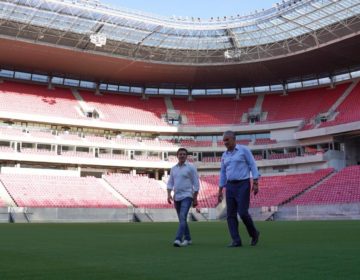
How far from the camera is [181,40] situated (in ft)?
153

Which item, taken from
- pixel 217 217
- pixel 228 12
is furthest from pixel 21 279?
pixel 228 12

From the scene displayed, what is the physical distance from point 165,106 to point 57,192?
21.8 metres

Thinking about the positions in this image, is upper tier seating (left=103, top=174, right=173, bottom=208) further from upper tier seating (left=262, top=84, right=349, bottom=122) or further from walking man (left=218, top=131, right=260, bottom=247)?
walking man (left=218, top=131, right=260, bottom=247)

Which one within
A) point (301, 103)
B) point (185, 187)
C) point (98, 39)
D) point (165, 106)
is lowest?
point (185, 187)

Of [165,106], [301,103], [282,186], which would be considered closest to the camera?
[282,186]

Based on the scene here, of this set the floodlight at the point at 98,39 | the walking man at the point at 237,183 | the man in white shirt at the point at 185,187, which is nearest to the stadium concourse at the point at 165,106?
the floodlight at the point at 98,39

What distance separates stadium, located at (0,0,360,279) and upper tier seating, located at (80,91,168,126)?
0.65ft

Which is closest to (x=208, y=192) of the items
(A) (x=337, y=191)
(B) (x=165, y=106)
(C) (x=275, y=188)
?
(C) (x=275, y=188)

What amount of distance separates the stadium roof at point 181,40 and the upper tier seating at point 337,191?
12268mm

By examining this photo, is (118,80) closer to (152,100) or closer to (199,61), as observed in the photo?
(152,100)

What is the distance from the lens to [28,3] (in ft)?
123

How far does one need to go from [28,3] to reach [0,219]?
17.8 meters

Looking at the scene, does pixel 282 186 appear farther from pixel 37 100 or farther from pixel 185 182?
pixel 185 182

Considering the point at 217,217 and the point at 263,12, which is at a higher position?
the point at 263,12
